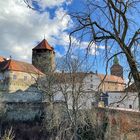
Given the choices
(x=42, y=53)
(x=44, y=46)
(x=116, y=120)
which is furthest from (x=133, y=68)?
(x=44, y=46)

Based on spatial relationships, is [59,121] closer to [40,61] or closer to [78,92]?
[78,92]

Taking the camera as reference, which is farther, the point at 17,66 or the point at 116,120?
the point at 17,66

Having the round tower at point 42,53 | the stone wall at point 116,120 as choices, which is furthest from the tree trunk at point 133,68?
the round tower at point 42,53

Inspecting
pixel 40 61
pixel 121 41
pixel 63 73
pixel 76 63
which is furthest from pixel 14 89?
pixel 121 41

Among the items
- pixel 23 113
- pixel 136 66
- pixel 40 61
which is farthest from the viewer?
pixel 40 61

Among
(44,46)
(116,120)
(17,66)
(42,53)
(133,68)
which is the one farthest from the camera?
(44,46)

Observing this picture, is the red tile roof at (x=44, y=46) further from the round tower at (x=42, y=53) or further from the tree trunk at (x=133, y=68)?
the tree trunk at (x=133, y=68)

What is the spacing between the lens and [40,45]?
→ 184ft

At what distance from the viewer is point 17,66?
46719 mm

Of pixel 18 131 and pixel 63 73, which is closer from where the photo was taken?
pixel 63 73

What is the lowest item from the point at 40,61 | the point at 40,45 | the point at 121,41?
the point at 121,41

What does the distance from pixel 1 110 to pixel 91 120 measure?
508 inches

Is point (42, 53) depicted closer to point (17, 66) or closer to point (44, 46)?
point (44, 46)

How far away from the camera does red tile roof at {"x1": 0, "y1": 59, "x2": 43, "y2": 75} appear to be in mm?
45719
